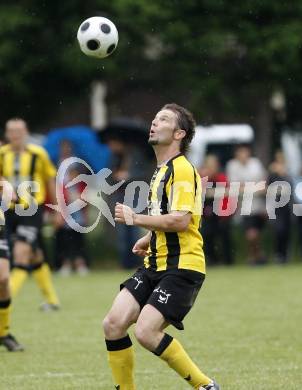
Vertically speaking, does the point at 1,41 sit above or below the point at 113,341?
above

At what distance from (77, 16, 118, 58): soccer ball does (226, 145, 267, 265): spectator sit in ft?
34.1

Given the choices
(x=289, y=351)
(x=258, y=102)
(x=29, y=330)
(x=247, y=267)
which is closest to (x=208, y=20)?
(x=258, y=102)

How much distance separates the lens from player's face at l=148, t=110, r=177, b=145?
7094mm

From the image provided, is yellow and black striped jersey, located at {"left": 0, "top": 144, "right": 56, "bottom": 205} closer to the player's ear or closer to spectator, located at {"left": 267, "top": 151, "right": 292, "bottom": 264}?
the player's ear

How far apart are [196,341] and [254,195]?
31.3 ft

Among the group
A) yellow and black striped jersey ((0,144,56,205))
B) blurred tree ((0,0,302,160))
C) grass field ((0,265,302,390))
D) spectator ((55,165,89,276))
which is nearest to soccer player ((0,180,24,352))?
grass field ((0,265,302,390))

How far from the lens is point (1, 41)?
18953mm

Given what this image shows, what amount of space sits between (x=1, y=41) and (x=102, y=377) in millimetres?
11742

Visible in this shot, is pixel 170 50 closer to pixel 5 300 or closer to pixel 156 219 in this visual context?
Result: pixel 5 300

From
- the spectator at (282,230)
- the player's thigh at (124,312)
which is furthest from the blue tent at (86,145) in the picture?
the player's thigh at (124,312)

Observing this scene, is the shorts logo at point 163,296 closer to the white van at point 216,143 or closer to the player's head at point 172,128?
the player's head at point 172,128

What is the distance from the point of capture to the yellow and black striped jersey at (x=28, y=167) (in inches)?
504

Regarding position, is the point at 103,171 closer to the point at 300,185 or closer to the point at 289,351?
the point at 300,185

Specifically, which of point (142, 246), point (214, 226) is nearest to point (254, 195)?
point (214, 226)
